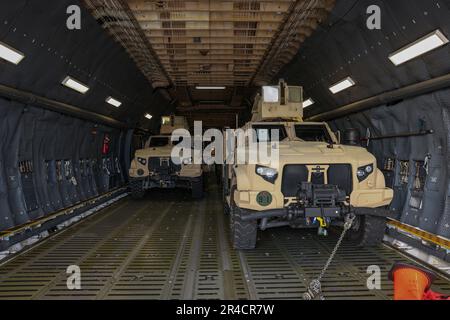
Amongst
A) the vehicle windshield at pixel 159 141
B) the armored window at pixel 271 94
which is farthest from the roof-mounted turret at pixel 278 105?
the vehicle windshield at pixel 159 141

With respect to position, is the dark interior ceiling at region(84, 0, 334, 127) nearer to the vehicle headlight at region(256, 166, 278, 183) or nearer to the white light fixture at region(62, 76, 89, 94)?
the white light fixture at region(62, 76, 89, 94)

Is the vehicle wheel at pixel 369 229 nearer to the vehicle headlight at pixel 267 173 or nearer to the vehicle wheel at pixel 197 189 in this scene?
the vehicle headlight at pixel 267 173

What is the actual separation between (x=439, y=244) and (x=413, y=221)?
114cm

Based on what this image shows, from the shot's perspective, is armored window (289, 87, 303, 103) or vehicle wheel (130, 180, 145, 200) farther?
vehicle wheel (130, 180, 145, 200)

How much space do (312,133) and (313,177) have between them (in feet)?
5.80

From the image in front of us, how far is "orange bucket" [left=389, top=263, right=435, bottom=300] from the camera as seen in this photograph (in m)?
2.50

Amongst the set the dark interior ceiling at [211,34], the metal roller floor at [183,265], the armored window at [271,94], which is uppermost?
the dark interior ceiling at [211,34]

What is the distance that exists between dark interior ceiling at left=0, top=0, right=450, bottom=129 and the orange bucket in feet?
10.4

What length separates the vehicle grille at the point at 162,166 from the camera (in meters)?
10.7

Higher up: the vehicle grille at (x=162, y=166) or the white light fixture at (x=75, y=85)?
the white light fixture at (x=75, y=85)

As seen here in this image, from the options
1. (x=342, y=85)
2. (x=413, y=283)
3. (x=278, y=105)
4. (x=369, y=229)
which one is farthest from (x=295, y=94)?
(x=413, y=283)

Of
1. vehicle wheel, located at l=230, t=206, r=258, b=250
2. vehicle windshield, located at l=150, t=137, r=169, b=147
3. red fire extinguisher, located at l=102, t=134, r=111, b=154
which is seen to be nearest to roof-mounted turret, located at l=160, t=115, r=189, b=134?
vehicle windshield, located at l=150, t=137, r=169, b=147

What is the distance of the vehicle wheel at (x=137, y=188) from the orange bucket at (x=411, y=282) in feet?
29.6

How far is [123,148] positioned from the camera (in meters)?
Answer: 13.6
